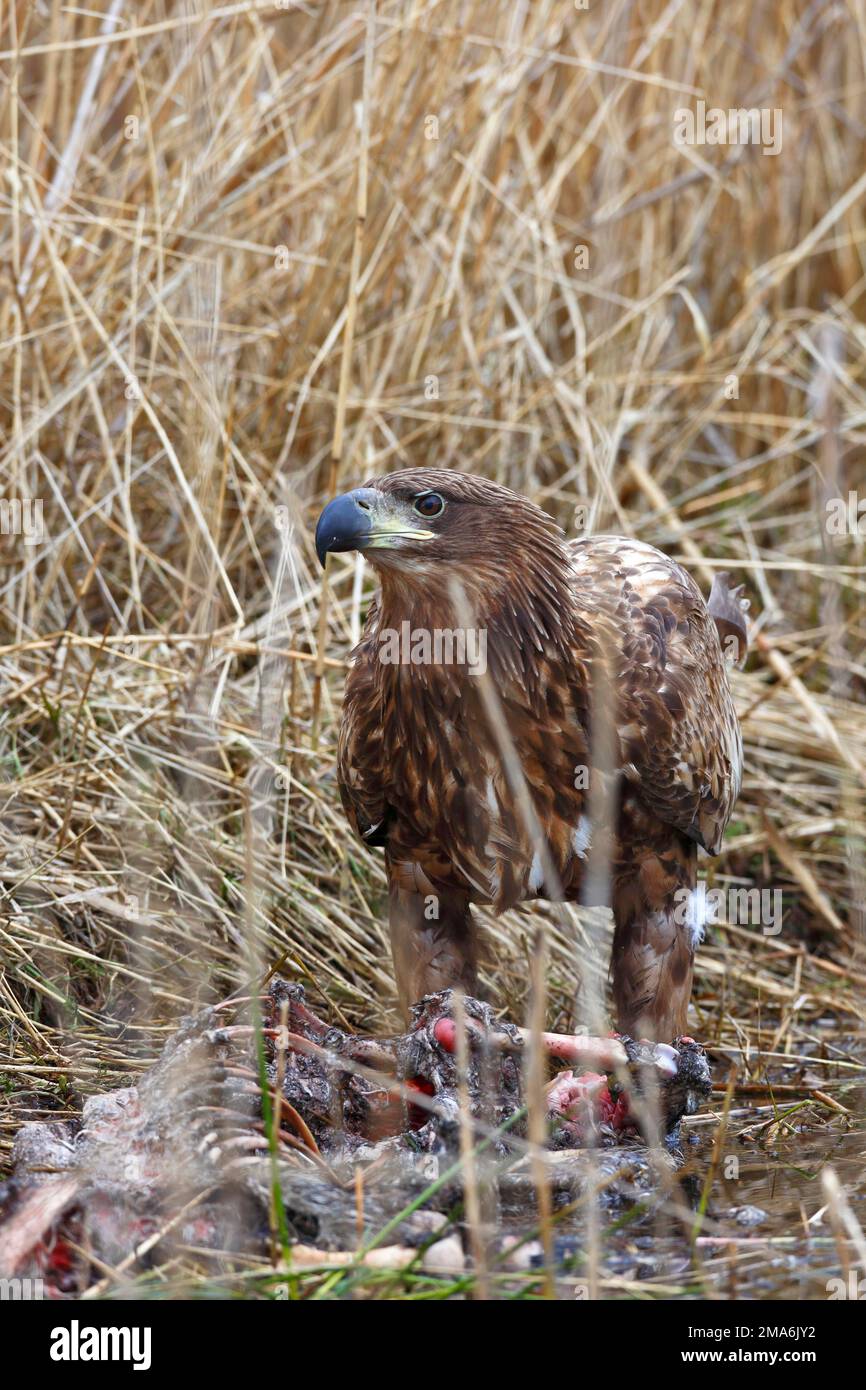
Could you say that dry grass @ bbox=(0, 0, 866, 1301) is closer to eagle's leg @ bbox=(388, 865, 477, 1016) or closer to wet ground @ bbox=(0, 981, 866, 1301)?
eagle's leg @ bbox=(388, 865, 477, 1016)

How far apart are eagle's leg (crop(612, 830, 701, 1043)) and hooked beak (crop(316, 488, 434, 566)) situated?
3.20 feet

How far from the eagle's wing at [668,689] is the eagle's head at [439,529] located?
261 millimetres

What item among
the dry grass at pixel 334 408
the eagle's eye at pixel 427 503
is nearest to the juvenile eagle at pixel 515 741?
the eagle's eye at pixel 427 503

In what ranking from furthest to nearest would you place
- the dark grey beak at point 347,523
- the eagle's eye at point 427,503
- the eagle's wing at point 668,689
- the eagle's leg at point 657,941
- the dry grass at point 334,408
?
the dry grass at point 334,408 < the eagle's leg at point 657,941 < the eagle's wing at point 668,689 < the eagle's eye at point 427,503 < the dark grey beak at point 347,523

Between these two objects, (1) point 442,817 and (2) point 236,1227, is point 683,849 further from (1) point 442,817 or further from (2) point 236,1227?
(2) point 236,1227

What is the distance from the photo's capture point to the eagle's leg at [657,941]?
386 cm

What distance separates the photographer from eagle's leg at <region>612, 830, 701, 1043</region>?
386cm

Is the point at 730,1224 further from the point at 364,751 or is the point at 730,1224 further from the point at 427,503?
the point at 427,503

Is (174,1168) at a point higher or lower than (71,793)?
lower

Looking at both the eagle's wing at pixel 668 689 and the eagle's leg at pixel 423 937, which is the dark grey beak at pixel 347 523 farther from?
the eagle's leg at pixel 423 937

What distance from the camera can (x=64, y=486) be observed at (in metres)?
5.27

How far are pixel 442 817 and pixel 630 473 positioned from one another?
2.80 metres

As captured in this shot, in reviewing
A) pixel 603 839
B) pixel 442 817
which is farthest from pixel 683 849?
pixel 442 817

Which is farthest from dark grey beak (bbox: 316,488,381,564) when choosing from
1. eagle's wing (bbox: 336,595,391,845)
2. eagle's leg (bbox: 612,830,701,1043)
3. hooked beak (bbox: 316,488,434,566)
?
eagle's leg (bbox: 612,830,701,1043)
